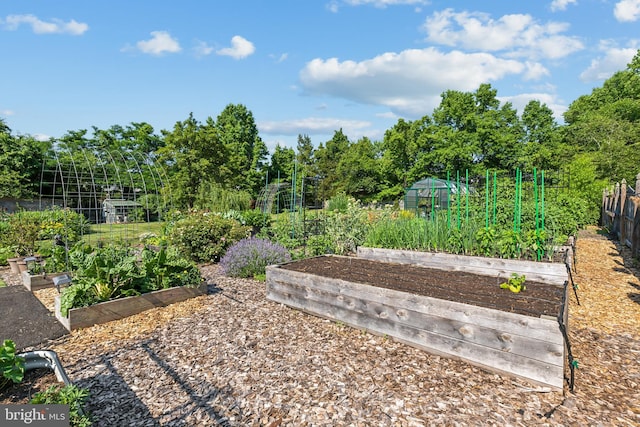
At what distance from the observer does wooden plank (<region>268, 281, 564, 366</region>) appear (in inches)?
92.2

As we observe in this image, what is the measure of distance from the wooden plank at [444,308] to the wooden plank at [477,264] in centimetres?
164

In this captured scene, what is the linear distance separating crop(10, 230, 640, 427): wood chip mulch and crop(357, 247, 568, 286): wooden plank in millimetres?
502

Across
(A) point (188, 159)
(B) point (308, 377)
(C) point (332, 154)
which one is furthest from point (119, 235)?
(C) point (332, 154)

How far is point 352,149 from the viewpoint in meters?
32.6

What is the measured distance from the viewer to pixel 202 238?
708 centimetres

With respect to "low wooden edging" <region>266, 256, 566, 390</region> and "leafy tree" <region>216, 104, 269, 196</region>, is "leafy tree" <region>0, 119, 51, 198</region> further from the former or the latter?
"low wooden edging" <region>266, 256, 566, 390</region>

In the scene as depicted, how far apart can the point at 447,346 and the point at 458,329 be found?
0.59 ft

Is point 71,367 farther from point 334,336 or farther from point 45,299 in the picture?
point 45,299

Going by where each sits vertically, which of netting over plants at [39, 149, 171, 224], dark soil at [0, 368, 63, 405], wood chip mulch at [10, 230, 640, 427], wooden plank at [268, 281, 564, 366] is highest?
netting over plants at [39, 149, 171, 224]

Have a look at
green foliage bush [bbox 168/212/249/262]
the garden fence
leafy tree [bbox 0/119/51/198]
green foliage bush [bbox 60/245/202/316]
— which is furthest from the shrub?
leafy tree [bbox 0/119/51/198]

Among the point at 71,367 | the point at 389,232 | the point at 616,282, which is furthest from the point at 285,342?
the point at 616,282

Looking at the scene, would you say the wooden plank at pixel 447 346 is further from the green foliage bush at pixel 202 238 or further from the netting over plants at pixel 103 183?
the netting over plants at pixel 103 183

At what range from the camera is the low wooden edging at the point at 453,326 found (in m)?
2.34

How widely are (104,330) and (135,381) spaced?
130 cm
